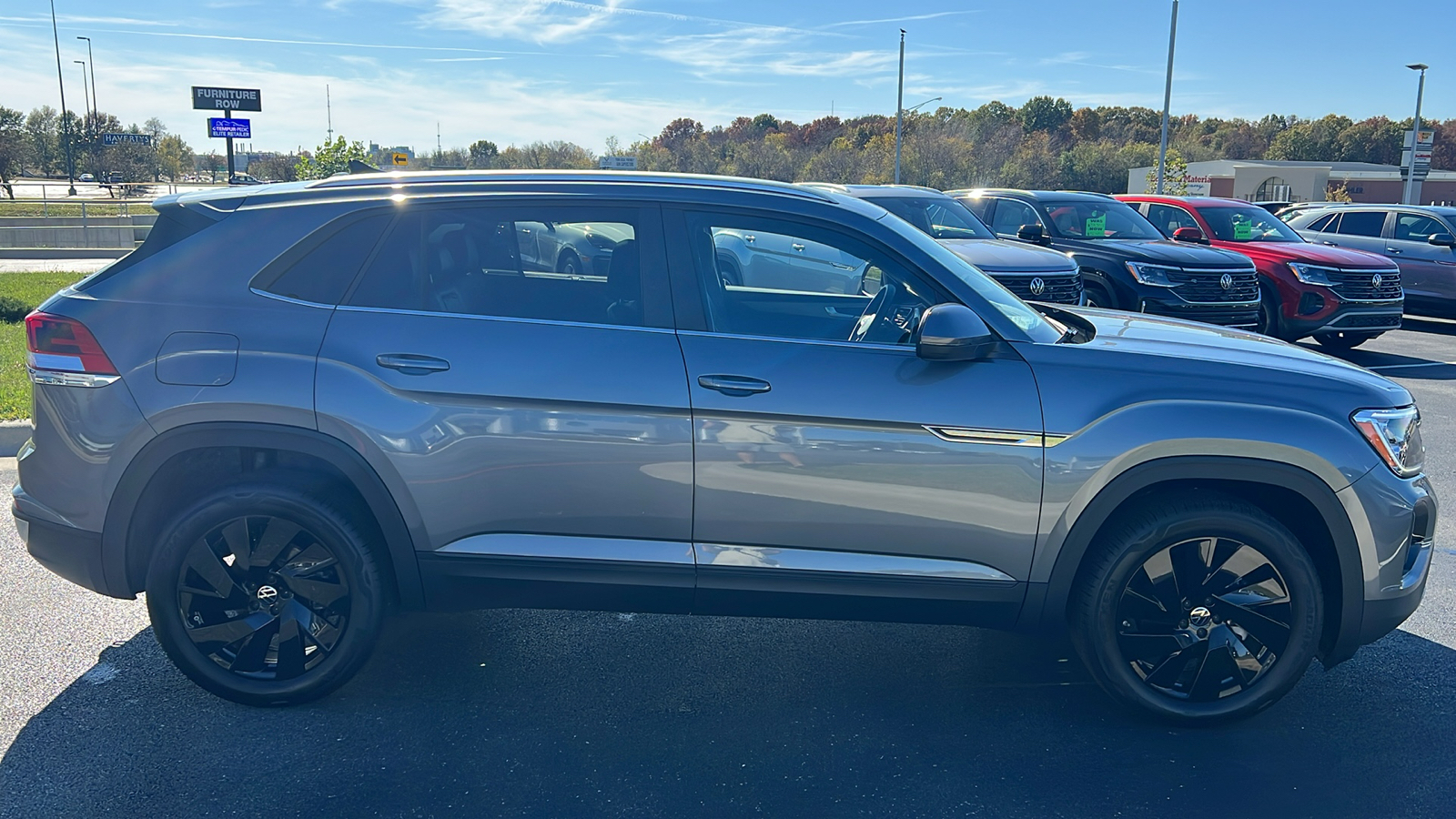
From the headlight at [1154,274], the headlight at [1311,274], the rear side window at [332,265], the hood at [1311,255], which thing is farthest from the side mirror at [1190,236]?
the rear side window at [332,265]

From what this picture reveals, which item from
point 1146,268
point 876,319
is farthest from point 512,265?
point 1146,268

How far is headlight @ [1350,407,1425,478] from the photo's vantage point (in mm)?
3473

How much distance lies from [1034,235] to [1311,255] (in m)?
3.63

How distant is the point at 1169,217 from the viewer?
13.9 m

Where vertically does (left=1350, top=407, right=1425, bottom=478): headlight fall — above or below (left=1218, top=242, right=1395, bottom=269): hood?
below

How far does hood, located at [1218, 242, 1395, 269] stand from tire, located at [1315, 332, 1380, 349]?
0.90 metres

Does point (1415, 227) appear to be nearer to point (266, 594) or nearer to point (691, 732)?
point (691, 732)

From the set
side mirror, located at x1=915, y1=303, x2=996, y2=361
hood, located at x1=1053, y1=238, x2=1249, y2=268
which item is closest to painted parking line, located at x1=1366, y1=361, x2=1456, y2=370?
hood, located at x1=1053, y1=238, x2=1249, y2=268

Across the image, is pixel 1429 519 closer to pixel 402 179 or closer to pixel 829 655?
pixel 829 655

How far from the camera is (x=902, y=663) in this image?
4086 millimetres

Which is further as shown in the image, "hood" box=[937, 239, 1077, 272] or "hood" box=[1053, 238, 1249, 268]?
"hood" box=[1053, 238, 1249, 268]

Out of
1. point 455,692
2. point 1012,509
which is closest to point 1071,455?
point 1012,509

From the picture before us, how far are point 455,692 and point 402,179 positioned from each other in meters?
1.86

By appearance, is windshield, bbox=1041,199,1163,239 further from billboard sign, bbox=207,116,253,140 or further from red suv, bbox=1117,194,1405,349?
billboard sign, bbox=207,116,253,140
